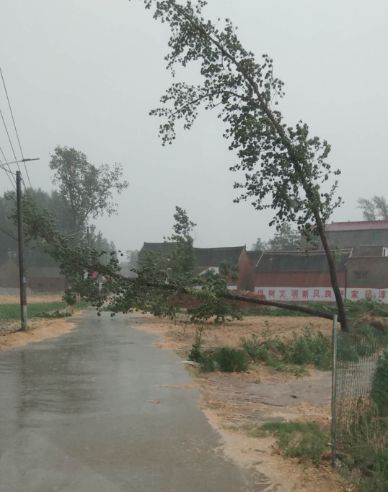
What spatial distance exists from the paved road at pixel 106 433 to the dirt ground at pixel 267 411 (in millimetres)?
288

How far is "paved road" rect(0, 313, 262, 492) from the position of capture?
209 inches

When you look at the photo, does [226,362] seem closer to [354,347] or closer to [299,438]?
[299,438]

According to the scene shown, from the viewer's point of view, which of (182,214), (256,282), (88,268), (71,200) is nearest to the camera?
(88,268)

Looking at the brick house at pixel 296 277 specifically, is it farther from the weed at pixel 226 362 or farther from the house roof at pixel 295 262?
the weed at pixel 226 362

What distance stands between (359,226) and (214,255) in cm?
1889

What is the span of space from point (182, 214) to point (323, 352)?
2713 centimetres

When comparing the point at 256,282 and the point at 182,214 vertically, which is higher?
the point at 182,214

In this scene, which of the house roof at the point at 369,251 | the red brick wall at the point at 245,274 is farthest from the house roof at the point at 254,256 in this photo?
the house roof at the point at 369,251

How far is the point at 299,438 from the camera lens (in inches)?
264

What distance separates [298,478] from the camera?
5.42 meters

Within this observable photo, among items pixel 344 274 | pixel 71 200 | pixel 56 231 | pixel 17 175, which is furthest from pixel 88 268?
pixel 71 200

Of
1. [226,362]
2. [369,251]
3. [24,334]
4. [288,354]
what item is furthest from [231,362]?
A: [369,251]

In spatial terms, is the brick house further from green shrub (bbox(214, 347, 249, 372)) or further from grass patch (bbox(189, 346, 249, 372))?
green shrub (bbox(214, 347, 249, 372))

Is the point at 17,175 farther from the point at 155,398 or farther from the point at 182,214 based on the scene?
the point at 182,214
